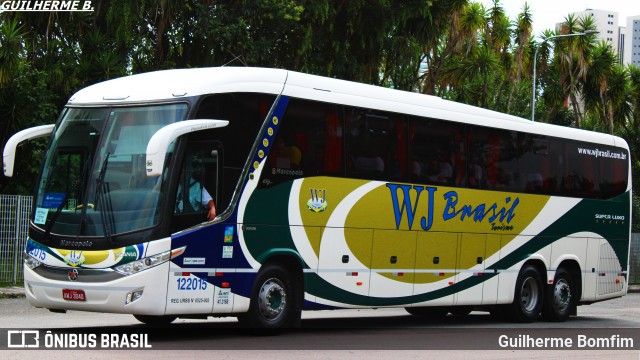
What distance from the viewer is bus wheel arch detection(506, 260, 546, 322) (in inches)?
764

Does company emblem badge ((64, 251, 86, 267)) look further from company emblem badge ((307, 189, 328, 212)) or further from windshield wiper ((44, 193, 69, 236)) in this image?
company emblem badge ((307, 189, 328, 212))

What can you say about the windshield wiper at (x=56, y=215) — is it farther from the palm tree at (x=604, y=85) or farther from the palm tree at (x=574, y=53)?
the palm tree at (x=604, y=85)

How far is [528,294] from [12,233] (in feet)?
36.5

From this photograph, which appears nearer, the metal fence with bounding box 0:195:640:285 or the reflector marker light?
the reflector marker light

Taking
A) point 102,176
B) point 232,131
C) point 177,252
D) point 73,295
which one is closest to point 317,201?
point 232,131

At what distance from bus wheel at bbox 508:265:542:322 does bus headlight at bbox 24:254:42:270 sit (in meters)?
9.49

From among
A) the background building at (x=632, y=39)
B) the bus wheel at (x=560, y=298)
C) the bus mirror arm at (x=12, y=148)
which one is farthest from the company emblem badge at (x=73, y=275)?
the background building at (x=632, y=39)

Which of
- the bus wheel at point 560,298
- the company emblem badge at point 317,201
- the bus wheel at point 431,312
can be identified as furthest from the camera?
the bus wheel at point 560,298

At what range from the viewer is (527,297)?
1980 cm

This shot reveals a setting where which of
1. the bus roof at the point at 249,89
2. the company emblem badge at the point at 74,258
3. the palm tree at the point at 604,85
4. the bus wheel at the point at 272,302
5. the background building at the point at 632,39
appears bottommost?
the bus wheel at the point at 272,302

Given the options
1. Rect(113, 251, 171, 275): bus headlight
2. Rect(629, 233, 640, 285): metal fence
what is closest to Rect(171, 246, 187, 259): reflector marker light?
Rect(113, 251, 171, 275): bus headlight

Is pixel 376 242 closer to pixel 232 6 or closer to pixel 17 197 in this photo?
pixel 17 197

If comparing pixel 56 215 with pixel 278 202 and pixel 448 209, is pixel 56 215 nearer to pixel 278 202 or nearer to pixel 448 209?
pixel 278 202

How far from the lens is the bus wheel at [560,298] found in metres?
20.2
